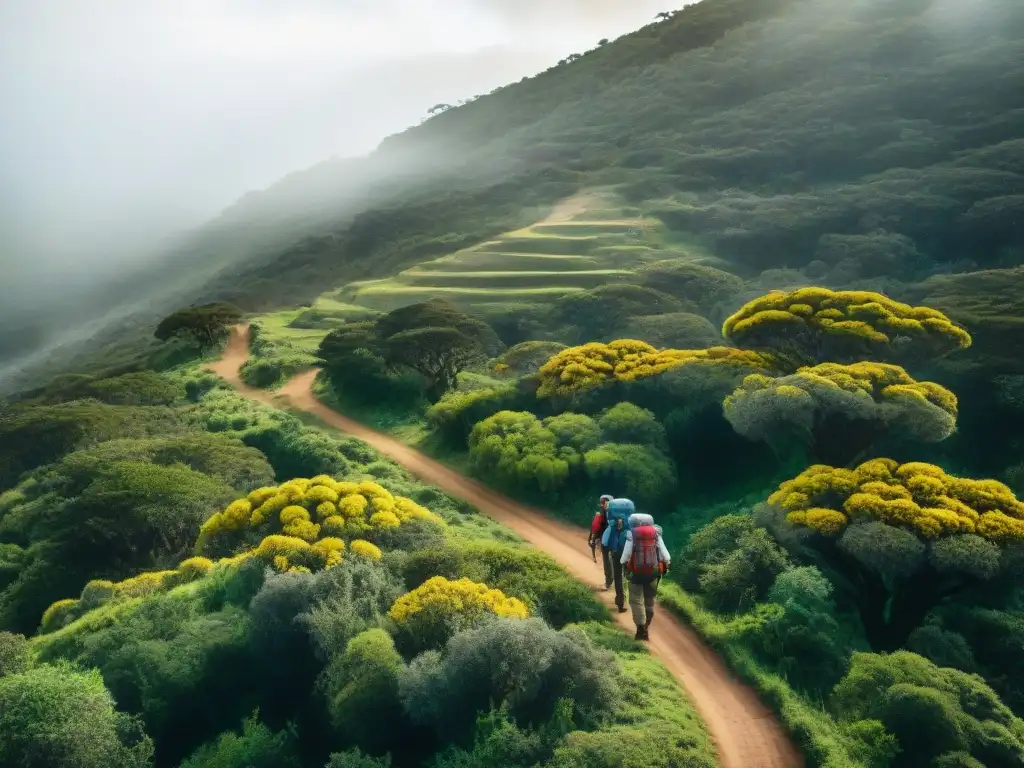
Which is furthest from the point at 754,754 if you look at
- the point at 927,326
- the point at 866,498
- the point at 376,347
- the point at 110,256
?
the point at 110,256

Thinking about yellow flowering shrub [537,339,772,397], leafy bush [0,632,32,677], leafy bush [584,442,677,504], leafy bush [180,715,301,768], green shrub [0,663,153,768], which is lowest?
leafy bush [584,442,677,504]

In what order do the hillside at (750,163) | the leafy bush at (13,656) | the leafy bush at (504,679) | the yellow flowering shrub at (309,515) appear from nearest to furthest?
the leafy bush at (504,679), the leafy bush at (13,656), the yellow flowering shrub at (309,515), the hillside at (750,163)

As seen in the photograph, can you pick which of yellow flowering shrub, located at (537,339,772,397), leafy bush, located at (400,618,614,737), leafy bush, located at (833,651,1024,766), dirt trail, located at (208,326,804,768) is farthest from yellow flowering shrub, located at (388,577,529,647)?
yellow flowering shrub, located at (537,339,772,397)

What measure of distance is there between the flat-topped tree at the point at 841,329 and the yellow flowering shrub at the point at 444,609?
14148 millimetres

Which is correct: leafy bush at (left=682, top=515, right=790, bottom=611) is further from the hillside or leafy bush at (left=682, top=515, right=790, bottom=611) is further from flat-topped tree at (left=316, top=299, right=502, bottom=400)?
the hillside

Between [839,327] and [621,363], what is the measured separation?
20.8ft

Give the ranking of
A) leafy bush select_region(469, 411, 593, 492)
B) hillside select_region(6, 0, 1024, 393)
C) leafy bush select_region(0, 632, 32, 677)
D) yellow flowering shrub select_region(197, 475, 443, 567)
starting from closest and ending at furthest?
1. leafy bush select_region(0, 632, 32, 677)
2. yellow flowering shrub select_region(197, 475, 443, 567)
3. leafy bush select_region(469, 411, 593, 492)
4. hillside select_region(6, 0, 1024, 393)

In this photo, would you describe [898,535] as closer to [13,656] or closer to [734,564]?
[734,564]

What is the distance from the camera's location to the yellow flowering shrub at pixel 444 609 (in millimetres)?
10883

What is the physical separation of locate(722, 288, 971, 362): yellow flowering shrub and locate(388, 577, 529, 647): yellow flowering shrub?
14132mm

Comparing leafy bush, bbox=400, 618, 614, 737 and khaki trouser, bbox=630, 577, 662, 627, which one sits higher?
leafy bush, bbox=400, 618, 614, 737

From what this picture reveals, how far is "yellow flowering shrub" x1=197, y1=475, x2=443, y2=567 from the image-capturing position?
1445 cm

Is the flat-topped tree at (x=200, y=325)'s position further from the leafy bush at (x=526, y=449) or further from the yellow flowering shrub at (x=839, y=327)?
the yellow flowering shrub at (x=839, y=327)

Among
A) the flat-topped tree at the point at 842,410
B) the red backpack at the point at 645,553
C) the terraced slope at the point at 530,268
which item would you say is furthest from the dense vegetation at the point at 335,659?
the terraced slope at the point at 530,268
